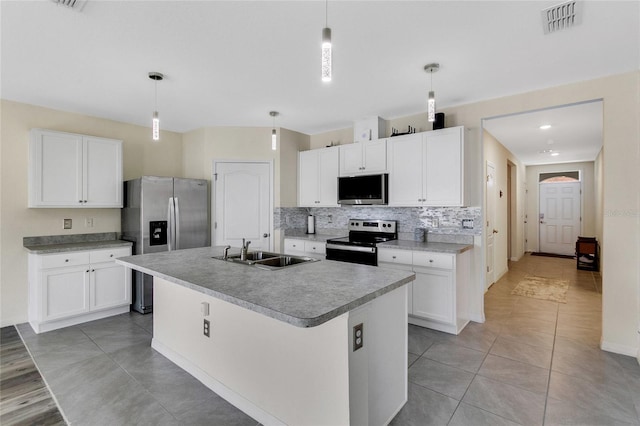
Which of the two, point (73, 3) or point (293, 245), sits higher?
point (73, 3)

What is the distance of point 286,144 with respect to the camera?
192 inches

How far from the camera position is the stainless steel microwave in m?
3.97

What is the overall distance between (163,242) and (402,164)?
3212 millimetres

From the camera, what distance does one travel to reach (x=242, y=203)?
476cm

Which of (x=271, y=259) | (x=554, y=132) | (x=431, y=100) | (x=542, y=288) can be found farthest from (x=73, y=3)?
(x=542, y=288)

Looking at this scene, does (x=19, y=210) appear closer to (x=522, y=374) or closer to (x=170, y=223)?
(x=170, y=223)

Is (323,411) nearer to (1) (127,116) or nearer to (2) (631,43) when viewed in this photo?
(2) (631,43)

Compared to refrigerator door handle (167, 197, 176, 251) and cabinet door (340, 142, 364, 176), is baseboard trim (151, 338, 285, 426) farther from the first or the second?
cabinet door (340, 142, 364, 176)

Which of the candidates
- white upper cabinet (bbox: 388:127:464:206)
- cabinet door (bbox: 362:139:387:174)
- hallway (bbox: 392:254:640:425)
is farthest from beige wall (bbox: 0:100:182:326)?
hallway (bbox: 392:254:640:425)

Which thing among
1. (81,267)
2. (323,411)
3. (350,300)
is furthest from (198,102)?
(323,411)

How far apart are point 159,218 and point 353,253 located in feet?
8.25

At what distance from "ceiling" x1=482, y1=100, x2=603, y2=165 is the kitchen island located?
294 centimetres

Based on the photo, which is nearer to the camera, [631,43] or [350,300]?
[350,300]

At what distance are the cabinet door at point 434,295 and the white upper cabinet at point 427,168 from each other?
0.84m
